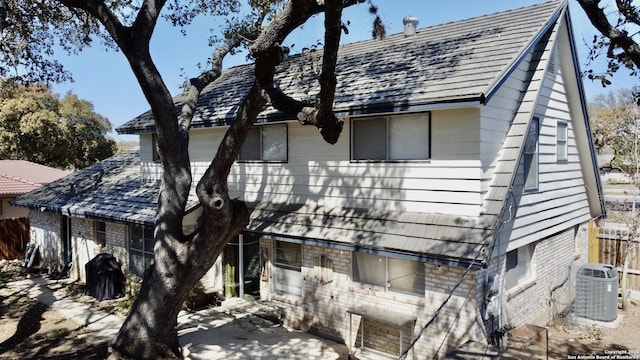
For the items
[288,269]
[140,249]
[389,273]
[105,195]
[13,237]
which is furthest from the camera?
[13,237]

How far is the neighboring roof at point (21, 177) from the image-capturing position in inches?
942

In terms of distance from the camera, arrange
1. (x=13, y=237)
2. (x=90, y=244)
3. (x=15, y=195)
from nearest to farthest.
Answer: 1. (x=90, y=244)
2. (x=13, y=237)
3. (x=15, y=195)

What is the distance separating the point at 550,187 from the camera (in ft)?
36.7

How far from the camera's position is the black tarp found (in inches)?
543

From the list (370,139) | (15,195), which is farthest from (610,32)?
(15,195)

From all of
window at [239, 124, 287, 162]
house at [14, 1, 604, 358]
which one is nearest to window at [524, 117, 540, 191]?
house at [14, 1, 604, 358]

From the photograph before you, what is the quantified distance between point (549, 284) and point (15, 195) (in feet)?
80.4

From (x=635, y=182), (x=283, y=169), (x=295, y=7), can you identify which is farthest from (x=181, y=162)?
(x=635, y=182)

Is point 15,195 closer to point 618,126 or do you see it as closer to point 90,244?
point 90,244

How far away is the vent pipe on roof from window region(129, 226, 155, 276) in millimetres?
9586

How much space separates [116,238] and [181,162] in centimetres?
750

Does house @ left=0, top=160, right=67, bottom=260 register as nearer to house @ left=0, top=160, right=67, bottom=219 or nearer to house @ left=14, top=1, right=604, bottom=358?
house @ left=0, top=160, right=67, bottom=219

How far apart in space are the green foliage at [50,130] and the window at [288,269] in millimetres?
23503

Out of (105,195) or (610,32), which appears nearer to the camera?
(610,32)
